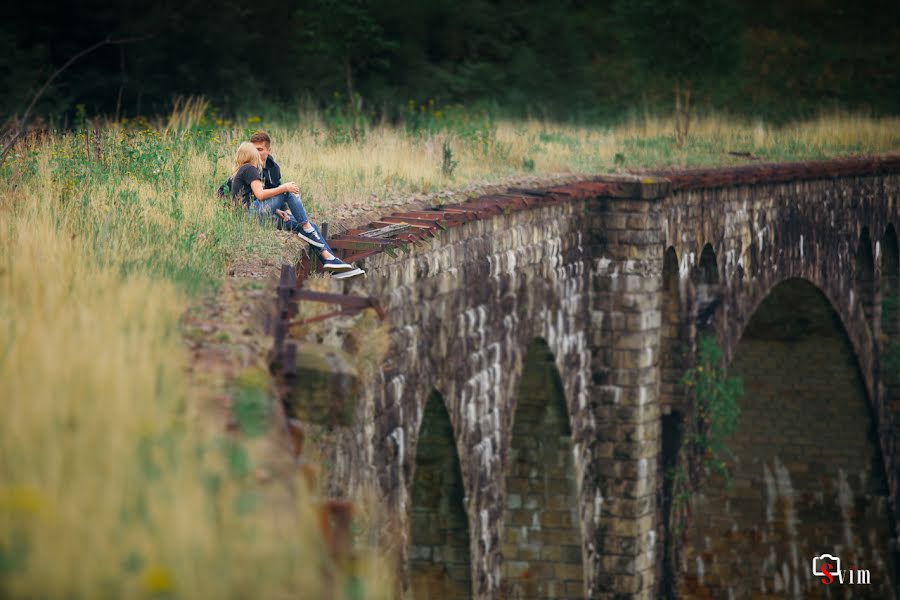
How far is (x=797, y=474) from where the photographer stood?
21781 millimetres

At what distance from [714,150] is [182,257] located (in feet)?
47.9

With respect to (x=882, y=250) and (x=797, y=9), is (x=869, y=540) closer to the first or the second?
(x=882, y=250)

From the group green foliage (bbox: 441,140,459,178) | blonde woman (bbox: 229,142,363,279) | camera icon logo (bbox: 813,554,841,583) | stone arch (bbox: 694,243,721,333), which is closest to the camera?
blonde woman (bbox: 229,142,363,279)

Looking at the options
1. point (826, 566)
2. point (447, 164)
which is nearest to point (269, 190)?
point (447, 164)

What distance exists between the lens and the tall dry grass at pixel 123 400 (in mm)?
2613

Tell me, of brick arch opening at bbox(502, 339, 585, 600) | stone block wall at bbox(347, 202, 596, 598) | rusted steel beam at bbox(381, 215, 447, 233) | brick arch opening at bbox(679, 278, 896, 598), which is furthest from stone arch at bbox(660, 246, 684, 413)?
brick arch opening at bbox(679, 278, 896, 598)

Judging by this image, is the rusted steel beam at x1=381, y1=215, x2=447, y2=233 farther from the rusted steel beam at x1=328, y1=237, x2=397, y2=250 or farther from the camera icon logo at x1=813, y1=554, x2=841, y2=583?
the camera icon logo at x1=813, y1=554, x2=841, y2=583

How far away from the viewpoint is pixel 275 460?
339 centimetres

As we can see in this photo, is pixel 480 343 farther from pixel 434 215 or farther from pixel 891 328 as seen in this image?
pixel 891 328

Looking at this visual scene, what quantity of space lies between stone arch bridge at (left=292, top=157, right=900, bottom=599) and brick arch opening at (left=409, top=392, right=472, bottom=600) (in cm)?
2

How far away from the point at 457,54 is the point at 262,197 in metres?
27.6

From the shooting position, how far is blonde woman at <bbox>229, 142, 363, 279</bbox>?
22.9ft

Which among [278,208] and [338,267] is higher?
[278,208]

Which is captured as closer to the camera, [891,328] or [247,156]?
[247,156]
